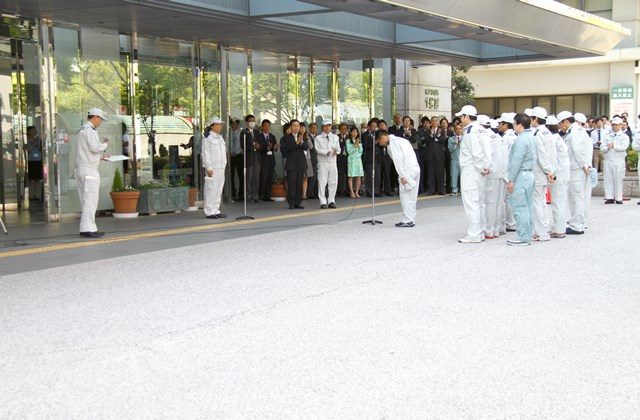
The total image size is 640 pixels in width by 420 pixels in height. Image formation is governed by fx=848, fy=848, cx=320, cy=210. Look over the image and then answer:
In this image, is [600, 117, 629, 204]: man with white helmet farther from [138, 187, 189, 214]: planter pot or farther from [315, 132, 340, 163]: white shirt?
[138, 187, 189, 214]: planter pot

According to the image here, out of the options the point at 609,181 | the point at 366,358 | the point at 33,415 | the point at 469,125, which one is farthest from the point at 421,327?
the point at 609,181

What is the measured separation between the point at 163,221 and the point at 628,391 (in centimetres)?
1168

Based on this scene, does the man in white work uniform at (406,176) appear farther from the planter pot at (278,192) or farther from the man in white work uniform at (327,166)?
the planter pot at (278,192)

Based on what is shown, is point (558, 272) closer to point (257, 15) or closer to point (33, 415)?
point (33, 415)

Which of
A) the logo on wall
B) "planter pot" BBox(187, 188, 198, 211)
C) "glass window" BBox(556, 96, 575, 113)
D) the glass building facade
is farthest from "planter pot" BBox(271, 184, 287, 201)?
"glass window" BBox(556, 96, 575, 113)

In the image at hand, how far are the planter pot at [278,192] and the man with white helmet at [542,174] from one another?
9.17 meters

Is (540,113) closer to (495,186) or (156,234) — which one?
(495,186)

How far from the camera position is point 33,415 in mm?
4961

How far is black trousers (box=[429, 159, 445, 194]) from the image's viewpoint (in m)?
22.4

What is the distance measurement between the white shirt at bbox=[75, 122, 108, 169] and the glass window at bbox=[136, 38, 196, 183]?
4.15 m

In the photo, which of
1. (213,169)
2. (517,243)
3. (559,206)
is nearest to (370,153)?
(213,169)

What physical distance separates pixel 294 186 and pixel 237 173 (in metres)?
2.61

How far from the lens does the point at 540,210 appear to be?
13.2m

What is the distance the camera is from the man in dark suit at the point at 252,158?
1984 cm
